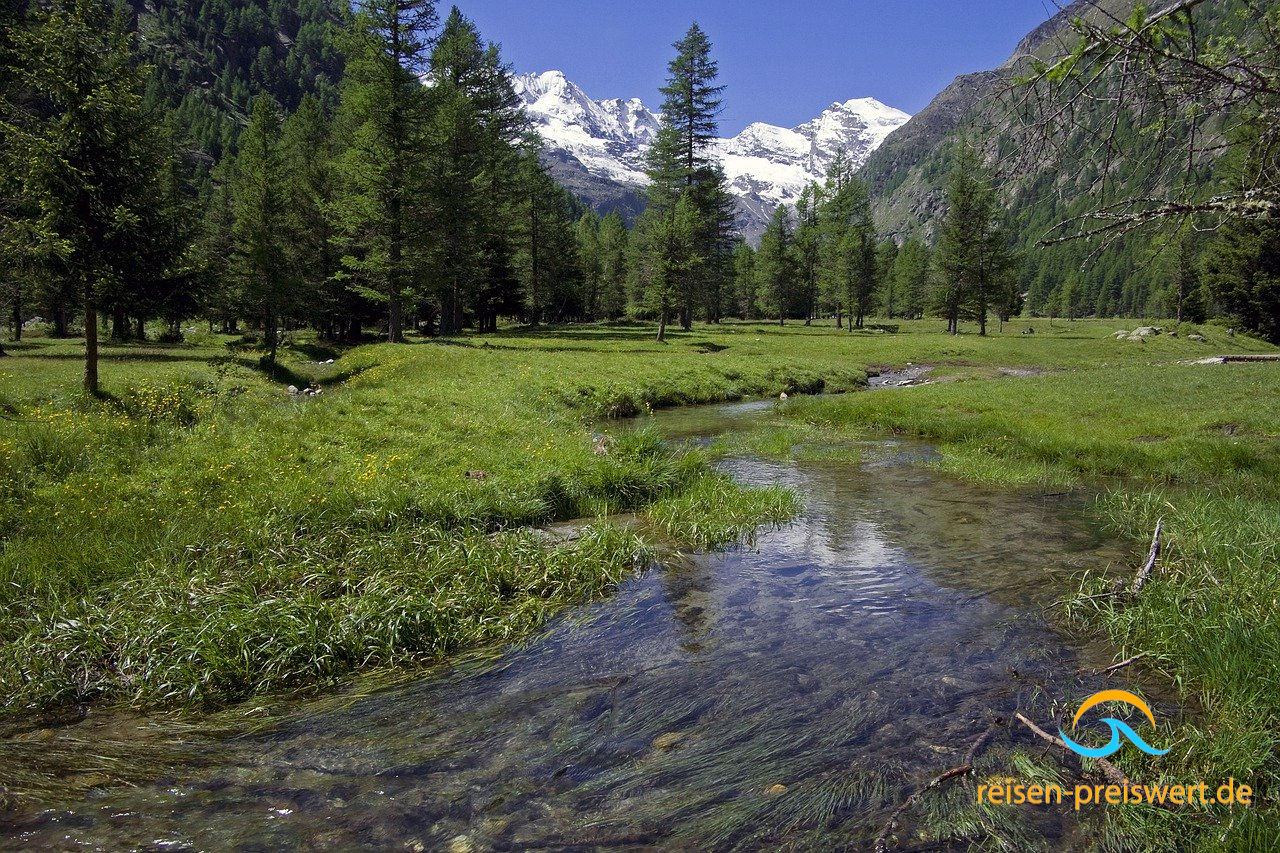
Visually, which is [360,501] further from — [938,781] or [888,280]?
[888,280]

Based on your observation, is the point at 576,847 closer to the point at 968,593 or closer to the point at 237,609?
the point at 237,609

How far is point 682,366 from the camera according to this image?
32.4m

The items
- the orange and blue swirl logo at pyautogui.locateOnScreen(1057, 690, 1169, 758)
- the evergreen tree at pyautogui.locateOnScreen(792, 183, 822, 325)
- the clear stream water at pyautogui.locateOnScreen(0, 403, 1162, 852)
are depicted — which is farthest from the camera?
the evergreen tree at pyautogui.locateOnScreen(792, 183, 822, 325)

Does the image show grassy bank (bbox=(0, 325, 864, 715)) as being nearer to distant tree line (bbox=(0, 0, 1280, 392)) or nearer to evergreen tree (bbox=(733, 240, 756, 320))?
distant tree line (bbox=(0, 0, 1280, 392))

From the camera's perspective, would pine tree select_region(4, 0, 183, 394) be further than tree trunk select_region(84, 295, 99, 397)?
No

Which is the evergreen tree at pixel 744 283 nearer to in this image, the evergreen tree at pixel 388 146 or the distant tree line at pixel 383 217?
the distant tree line at pixel 383 217

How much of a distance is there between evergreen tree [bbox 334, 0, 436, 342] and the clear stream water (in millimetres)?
34280

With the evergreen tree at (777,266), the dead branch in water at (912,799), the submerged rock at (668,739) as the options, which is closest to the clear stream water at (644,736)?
the submerged rock at (668,739)

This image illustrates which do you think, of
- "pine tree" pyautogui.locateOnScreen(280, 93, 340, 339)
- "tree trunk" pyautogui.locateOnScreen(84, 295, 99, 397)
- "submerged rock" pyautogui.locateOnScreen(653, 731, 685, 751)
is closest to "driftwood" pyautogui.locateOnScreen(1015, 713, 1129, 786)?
"submerged rock" pyautogui.locateOnScreen(653, 731, 685, 751)

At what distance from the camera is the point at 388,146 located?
3791 cm

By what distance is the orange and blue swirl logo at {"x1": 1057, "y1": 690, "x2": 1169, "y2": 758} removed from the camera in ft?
15.9

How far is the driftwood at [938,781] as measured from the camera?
4191mm

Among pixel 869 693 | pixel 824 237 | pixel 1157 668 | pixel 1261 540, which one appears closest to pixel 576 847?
pixel 869 693

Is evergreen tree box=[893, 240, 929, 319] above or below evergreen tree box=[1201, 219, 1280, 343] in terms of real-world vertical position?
above
